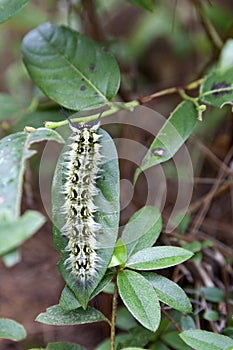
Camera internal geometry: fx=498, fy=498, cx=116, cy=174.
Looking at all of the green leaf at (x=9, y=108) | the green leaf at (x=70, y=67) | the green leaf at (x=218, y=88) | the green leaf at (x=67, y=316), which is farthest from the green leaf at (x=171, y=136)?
the green leaf at (x=9, y=108)

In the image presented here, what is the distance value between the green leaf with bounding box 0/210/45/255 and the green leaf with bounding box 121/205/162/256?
406mm

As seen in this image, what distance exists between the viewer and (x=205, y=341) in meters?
0.97

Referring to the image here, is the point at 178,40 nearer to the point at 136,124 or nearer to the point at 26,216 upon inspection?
the point at 136,124

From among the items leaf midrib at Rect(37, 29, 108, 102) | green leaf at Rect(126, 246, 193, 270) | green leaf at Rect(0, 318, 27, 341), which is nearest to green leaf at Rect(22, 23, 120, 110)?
leaf midrib at Rect(37, 29, 108, 102)

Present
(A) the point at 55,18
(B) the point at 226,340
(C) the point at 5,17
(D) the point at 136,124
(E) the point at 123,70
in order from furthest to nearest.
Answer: (A) the point at 55,18
(E) the point at 123,70
(D) the point at 136,124
(C) the point at 5,17
(B) the point at 226,340

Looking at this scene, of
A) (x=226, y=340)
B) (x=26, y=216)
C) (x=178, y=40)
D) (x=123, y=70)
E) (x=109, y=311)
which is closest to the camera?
(x=26, y=216)

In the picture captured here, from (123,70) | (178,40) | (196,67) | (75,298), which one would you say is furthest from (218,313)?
(178,40)

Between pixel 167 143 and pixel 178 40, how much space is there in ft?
5.75

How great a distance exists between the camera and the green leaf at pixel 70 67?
4.14 ft

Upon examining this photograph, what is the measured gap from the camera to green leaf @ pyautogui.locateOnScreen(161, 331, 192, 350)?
119 cm

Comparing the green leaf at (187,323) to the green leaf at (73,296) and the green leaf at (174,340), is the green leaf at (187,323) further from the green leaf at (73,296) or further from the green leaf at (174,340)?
the green leaf at (73,296)

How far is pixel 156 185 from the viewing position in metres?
2.05

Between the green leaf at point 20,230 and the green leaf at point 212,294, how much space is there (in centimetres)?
78

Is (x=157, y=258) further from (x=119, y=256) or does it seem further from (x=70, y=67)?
(x=70, y=67)
